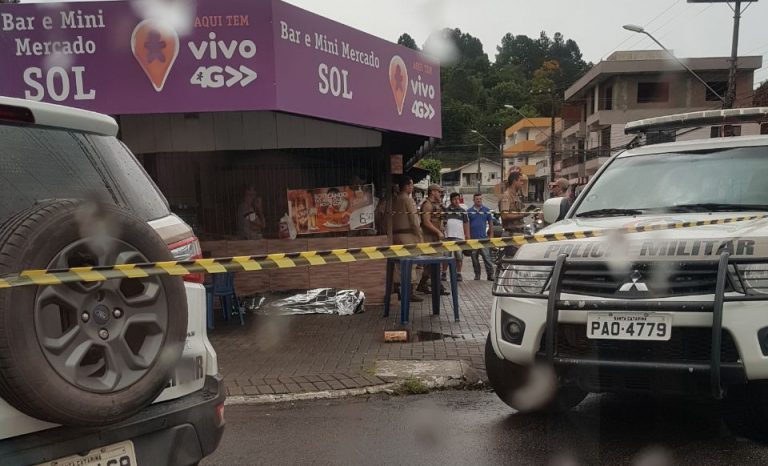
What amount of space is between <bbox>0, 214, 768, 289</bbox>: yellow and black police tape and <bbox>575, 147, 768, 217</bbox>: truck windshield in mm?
388

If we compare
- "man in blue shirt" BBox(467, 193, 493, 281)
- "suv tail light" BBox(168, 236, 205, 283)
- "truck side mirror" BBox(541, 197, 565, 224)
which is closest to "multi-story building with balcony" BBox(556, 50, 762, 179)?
"man in blue shirt" BBox(467, 193, 493, 281)

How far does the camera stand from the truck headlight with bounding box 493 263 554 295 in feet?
11.9

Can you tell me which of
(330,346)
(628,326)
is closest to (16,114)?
(628,326)

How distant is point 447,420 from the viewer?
13.8 feet

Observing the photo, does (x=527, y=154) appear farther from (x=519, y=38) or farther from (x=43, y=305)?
(x=43, y=305)

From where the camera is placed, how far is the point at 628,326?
3.26 meters

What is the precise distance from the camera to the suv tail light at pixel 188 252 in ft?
8.59

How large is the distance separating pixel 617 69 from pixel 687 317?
4007 centimetres

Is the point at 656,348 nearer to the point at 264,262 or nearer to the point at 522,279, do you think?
the point at 522,279

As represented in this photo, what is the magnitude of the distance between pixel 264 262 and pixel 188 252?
1.73ft

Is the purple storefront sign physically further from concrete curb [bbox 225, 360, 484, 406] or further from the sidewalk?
concrete curb [bbox 225, 360, 484, 406]

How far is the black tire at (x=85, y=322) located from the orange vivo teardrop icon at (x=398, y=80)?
642cm

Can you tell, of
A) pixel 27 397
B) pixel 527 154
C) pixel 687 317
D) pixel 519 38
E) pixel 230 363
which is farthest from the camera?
pixel 527 154

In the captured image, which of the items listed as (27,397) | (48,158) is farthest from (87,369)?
(48,158)
